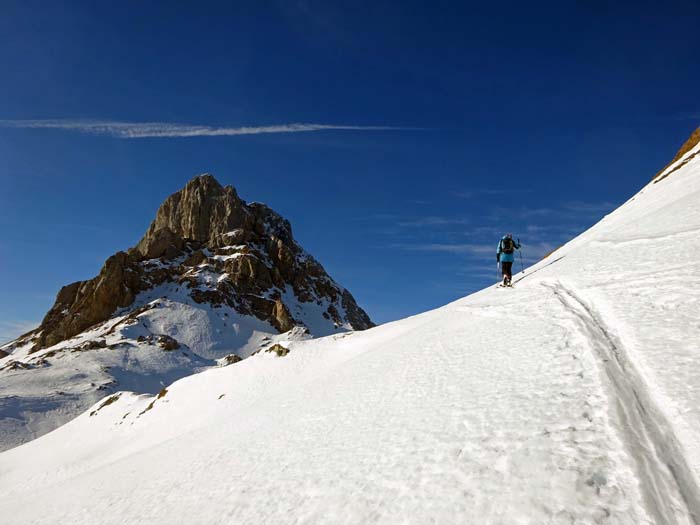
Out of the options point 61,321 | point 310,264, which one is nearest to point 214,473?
point 61,321

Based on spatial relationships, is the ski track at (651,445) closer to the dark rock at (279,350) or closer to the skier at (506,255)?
the skier at (506,255)

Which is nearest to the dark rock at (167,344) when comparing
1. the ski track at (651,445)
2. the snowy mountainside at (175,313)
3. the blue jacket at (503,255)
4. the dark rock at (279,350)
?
the snowy mountainside at (175,313)

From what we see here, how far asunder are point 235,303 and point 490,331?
11103 cm

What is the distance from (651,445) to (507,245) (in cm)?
1594

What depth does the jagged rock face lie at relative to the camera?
107 m

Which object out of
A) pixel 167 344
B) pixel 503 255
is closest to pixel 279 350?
pixel 503 255

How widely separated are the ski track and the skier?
11.9 metres

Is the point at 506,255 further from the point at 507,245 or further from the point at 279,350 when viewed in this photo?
the point at 279,350

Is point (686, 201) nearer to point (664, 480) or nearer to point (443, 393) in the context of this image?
point (443, 393)

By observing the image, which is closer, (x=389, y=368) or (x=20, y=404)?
(x=389, y=368)

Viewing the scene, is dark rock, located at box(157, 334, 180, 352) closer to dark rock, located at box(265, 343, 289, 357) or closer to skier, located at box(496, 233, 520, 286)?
dark rock, located at box(265, 343, 289, 357)

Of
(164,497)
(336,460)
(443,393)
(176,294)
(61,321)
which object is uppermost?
(176,294)

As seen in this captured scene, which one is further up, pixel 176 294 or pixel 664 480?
pixel 176 294

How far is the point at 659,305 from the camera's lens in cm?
833
